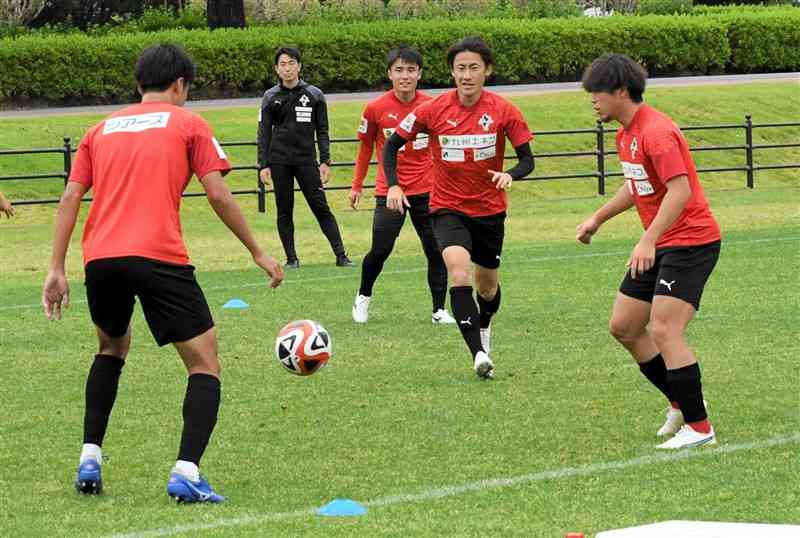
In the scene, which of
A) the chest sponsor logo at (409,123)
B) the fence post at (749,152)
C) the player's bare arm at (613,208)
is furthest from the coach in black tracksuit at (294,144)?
the fence post at (749,152)

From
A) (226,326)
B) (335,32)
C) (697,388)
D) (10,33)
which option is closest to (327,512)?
(697,388)

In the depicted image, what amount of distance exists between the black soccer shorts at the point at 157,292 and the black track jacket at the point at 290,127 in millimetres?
10652

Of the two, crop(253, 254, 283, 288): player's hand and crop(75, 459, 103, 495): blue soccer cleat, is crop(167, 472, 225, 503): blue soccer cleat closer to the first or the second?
crop(75, 459, 103, 495): blue soccer cleat

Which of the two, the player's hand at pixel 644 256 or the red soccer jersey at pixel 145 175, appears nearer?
the red soccer jersey at pixel 145 175

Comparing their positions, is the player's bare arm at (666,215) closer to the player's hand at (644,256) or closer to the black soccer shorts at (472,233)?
the player's hand at (644,256)

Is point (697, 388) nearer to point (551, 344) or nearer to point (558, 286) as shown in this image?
point (551, 344)

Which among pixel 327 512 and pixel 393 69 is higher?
pixel 393 69

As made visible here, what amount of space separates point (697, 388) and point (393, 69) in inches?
226

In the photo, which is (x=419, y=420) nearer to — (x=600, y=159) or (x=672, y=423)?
(x=672, y=423)

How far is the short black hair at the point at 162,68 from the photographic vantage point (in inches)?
280

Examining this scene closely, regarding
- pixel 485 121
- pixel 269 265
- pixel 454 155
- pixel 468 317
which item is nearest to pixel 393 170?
pixel 454 155

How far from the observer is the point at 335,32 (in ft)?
124

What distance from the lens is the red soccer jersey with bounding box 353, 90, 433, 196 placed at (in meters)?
13.4

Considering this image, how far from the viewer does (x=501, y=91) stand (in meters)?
37.7
